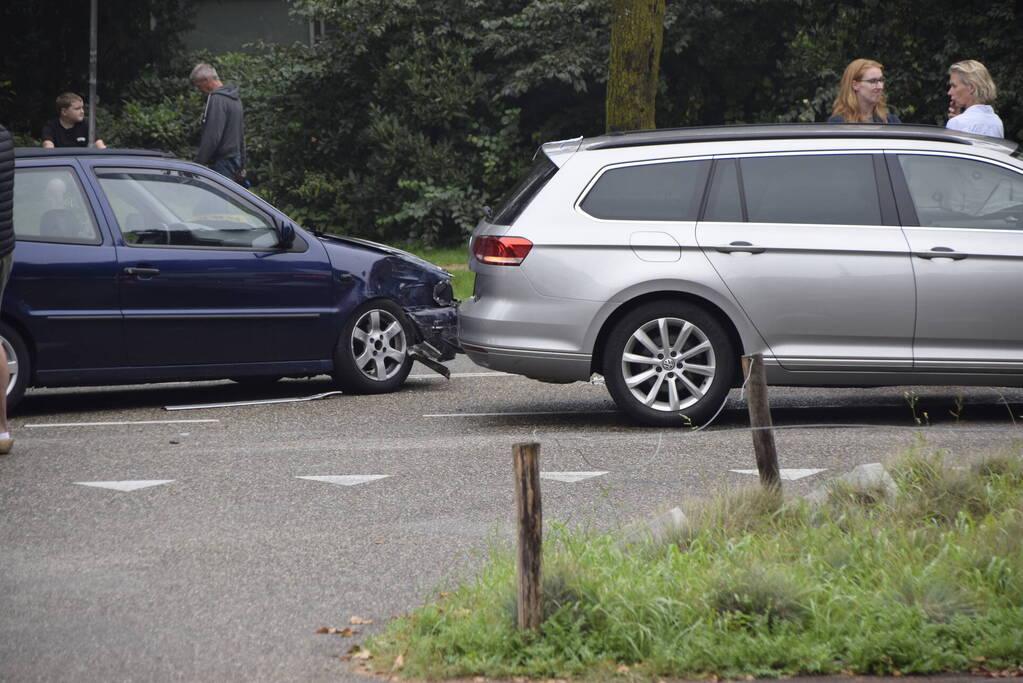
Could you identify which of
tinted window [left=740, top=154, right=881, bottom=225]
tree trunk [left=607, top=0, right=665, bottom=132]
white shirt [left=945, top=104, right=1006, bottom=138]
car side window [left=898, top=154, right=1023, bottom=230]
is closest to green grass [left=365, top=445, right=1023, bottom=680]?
tinted window [left=740, top=154, right=881, bottom=225]

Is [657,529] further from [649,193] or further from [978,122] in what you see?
[978,122]

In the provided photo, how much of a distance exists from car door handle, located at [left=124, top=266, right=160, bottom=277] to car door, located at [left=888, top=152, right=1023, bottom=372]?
15.3 ft

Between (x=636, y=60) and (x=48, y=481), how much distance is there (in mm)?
9028

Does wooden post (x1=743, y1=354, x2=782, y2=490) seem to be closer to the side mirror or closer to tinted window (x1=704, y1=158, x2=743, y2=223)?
tinted window (x1=704, y1=158, x2=743, y2=223)

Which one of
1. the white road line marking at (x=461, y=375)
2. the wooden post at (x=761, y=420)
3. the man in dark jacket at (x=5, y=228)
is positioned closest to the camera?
the wooden post at (x=761, y=420)

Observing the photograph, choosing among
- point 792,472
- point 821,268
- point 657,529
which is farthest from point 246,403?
point 657,529

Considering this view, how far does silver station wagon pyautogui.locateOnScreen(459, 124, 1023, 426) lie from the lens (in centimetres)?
895

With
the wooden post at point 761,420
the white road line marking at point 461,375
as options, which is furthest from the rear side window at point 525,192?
the wooden post at point 761,420

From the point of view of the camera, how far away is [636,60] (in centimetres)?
1538

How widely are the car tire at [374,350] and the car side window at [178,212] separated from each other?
0.81 meters

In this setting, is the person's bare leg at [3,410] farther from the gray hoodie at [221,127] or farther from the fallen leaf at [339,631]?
the gray hoodie at [221,127]

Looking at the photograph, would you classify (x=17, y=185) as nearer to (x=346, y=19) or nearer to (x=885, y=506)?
(x=885, y=506)

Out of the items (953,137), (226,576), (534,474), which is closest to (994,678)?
(534,474)

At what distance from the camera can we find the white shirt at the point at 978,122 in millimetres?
10828
